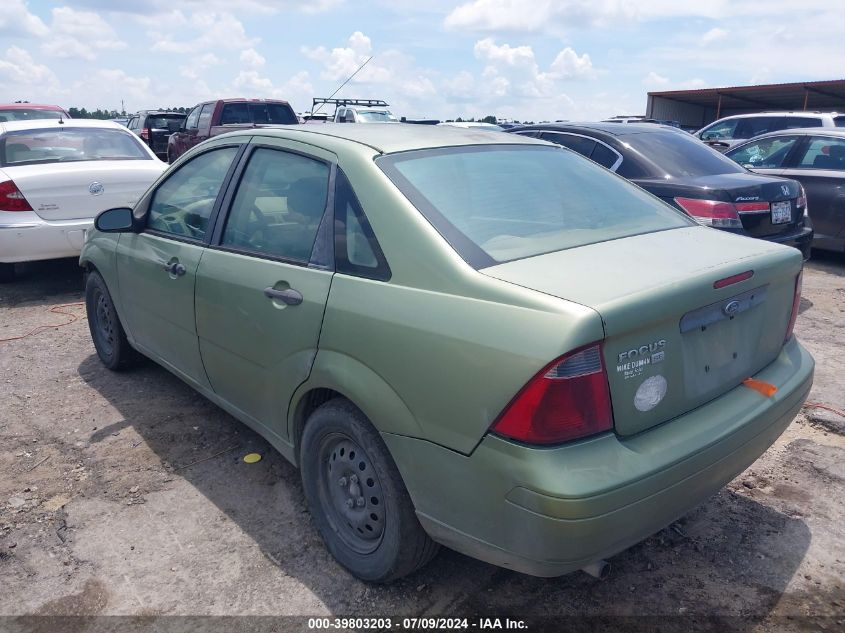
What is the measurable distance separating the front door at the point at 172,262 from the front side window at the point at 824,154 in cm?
732

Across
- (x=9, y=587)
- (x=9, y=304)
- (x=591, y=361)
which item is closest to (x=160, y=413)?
(x=9, y=587)

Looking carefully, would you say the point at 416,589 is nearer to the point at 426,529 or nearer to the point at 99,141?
the point at 426,529

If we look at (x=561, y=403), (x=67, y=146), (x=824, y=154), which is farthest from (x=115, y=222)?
(x=824, y=154)

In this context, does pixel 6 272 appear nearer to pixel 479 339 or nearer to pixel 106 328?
pixel 106 328

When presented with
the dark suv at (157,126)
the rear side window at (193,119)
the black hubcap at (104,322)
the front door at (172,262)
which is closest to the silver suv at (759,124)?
the front door at (172,262)

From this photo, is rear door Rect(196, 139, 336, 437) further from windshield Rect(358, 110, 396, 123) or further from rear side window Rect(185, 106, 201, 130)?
windshield Rect(358, 110, 396, 123)

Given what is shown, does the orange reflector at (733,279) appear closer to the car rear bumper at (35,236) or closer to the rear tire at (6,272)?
the car rear bumper at (35,236)

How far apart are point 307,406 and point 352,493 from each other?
408mm

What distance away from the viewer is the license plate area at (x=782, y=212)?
5.74 m

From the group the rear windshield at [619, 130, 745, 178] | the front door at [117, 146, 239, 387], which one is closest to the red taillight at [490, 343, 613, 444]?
the front door at [117, 146, 239, 387]

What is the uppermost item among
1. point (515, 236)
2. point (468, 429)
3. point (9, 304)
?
point (515, 236)

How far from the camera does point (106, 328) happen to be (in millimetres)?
4840

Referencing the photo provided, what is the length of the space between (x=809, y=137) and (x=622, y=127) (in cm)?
323

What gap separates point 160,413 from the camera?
4.21m
